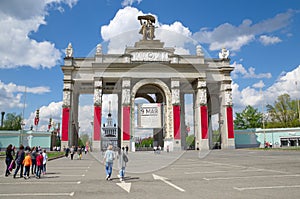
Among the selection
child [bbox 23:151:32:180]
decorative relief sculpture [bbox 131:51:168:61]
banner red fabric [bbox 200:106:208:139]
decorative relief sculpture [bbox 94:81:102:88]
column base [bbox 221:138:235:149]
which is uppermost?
decorative relief sculpture [bbox 131:51:168:61]

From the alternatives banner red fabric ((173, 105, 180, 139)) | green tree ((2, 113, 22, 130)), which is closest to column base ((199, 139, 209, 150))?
banner red fabric ((173, 105, 180, 139))

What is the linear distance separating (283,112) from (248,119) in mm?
10079

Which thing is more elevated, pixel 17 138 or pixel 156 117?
pixel 156 117

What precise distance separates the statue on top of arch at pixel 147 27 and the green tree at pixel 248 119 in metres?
38.9

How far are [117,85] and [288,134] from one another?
35391 millimetres

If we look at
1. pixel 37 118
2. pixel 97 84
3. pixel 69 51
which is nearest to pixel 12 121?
pixel 37 118

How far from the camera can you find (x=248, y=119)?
74750mm

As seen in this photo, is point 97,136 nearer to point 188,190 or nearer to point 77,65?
point 77,65

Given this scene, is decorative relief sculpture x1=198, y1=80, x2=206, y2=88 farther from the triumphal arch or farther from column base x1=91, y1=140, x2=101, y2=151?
column base x1=91, y1=140, x2=101, y2=151

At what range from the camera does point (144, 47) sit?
1970 inches

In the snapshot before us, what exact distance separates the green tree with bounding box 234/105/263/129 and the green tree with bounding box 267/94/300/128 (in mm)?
3709

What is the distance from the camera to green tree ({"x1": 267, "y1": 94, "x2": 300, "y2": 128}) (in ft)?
215

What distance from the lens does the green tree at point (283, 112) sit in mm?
65625

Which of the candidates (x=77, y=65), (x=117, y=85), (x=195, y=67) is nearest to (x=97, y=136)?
(x=117, y=85)
